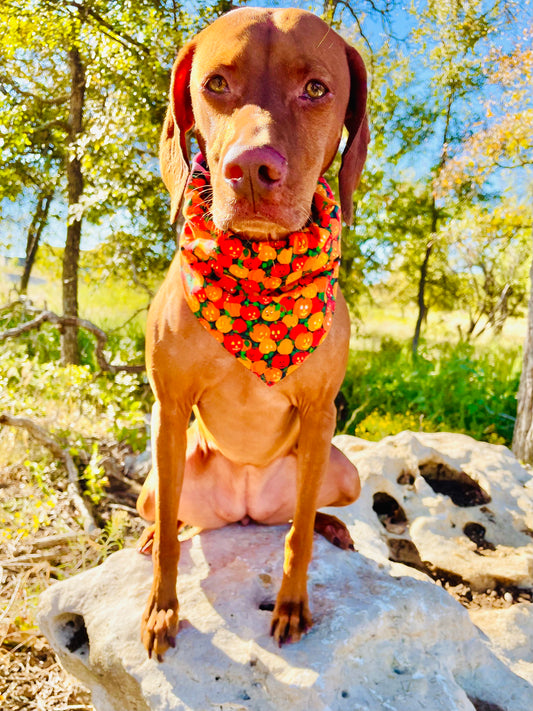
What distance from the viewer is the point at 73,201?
6992 mm

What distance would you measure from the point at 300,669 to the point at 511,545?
6.66 feet

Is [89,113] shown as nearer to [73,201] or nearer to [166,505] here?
[73,201]

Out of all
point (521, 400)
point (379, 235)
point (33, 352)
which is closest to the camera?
point (521, 400)

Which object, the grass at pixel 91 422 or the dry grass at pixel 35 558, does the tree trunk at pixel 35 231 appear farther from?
the dry grass at pixel 35 558

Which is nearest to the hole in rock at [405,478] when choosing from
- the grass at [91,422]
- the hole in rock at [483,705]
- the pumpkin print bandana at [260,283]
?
the hole in rock at [483,705]

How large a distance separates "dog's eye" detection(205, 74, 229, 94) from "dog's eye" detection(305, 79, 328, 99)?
234mm

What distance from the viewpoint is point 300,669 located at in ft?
5.75

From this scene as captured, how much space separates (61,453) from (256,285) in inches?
131

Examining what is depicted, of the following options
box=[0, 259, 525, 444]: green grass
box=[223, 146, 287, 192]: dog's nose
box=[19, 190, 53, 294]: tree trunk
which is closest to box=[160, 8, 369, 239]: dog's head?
box=[223, 146, 287, 192]: dog's nose

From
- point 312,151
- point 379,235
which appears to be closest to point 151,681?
point 312,151

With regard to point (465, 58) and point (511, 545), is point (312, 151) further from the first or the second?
point (465, 58)

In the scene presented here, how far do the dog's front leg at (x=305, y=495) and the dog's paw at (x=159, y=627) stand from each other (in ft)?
1.12

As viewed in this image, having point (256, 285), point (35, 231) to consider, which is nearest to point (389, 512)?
point (256, 285)

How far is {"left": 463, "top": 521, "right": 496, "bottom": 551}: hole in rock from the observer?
3.30 m
